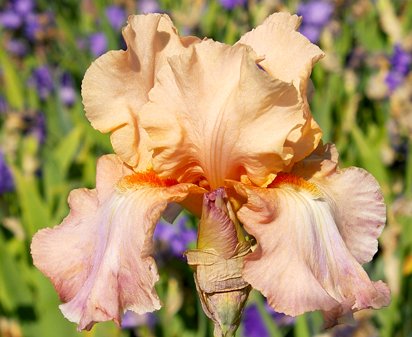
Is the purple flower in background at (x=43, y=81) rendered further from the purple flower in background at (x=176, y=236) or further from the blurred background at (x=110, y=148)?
the purple flower in background at (x=176, y=236)

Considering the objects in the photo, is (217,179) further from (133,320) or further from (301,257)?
(133,320)

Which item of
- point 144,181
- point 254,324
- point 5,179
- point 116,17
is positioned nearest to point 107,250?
point 144,181

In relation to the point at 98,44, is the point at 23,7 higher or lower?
higher

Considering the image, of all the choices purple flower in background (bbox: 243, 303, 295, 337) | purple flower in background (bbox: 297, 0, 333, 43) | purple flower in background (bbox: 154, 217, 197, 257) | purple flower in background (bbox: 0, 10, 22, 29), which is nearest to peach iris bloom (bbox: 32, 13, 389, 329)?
purple flower in background (bbox: 243, 303, 295, 337)

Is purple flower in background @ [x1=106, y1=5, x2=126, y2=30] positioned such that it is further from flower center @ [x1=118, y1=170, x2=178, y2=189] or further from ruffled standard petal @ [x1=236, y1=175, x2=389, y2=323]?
ruffled standard petal @ [x1=236, y1=175, x2=389, y2=323]

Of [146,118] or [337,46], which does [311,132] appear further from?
[337,46]

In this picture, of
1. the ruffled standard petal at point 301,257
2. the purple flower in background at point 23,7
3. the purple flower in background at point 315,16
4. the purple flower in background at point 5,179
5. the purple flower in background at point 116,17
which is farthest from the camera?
the purple flower in background at point 23,7

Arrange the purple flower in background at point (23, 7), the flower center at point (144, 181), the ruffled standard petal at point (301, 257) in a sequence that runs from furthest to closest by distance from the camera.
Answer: the purple flower in background at point (23, 7)
the flower center at point (144, 181)
the ruffled standard petal at point (301, 257)

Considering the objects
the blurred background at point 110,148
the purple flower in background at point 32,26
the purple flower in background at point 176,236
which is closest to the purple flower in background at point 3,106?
the blurred background at point 110,148
